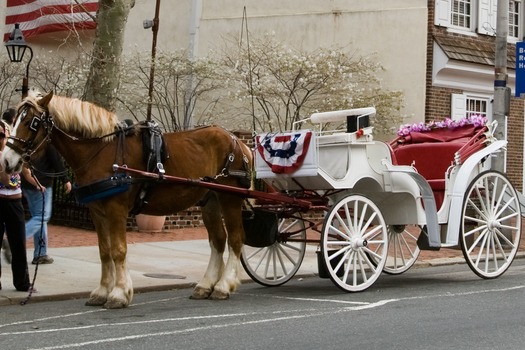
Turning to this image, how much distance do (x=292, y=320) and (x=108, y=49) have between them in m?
6.57

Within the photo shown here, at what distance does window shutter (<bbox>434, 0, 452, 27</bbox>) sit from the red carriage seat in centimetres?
961

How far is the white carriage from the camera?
9680 millimetres

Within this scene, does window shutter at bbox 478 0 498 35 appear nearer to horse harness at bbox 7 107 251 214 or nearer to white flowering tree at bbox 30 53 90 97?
white flowering tree at bbox 30 53 90 97

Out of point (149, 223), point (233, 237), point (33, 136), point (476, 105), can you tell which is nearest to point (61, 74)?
point (149, 223)

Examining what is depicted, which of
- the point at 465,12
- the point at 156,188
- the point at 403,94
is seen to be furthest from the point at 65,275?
the point at 465,12

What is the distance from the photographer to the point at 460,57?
68.3ft

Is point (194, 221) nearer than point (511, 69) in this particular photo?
Yes

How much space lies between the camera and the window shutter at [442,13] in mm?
21000

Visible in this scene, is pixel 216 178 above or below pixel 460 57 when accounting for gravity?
below

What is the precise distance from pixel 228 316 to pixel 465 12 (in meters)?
15.7

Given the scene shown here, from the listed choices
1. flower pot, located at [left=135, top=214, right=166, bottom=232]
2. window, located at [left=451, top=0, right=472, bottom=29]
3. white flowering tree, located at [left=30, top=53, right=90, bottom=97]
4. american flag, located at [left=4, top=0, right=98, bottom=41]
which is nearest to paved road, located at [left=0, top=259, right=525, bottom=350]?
flower pot, located at [left=135, top=214, right=166, bottom=232]

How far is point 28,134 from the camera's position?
8.33 m

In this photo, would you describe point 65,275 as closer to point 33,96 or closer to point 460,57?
point 33,96

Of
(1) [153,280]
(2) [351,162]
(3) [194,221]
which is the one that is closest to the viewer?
(2) [351,162]
